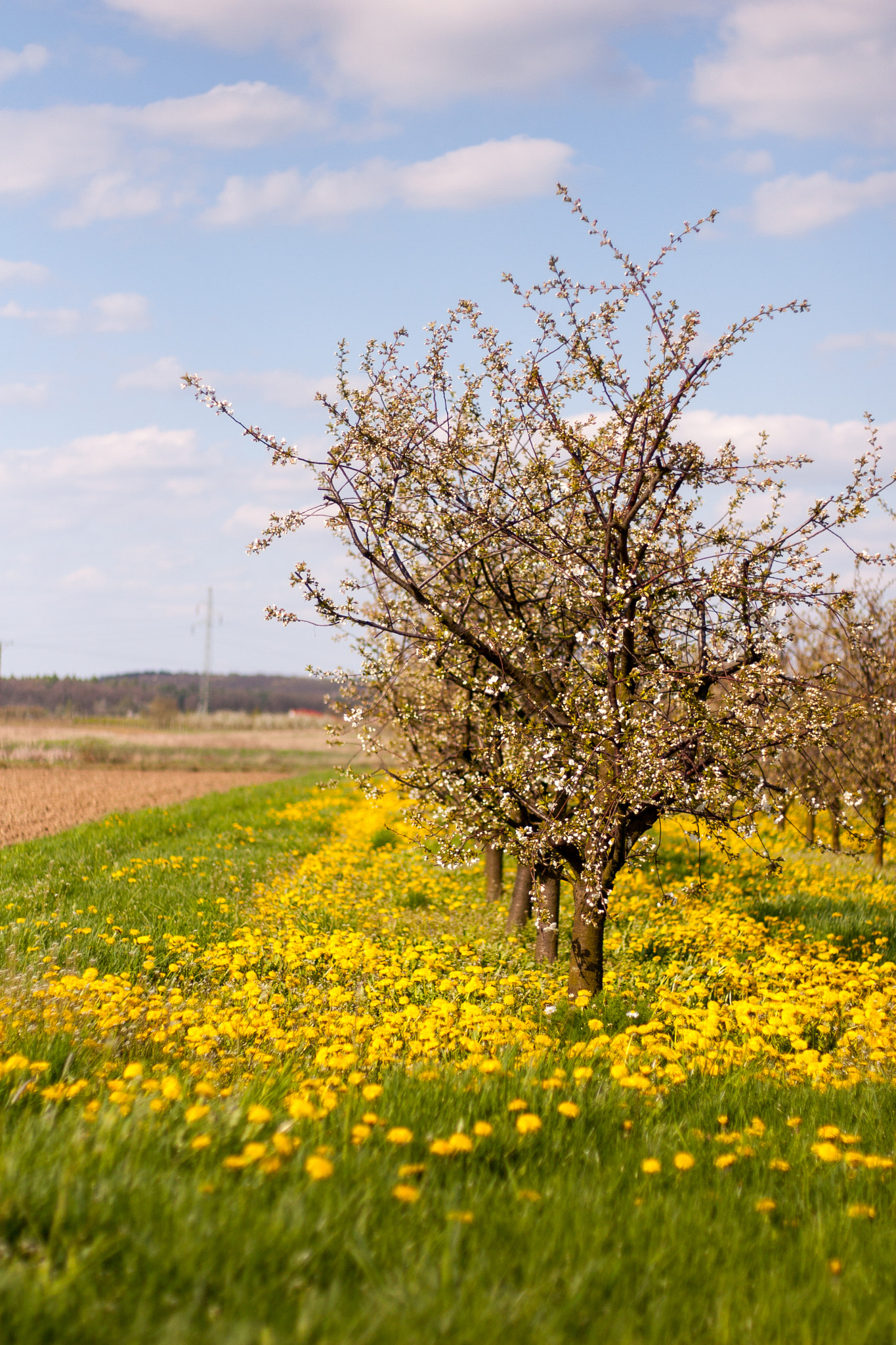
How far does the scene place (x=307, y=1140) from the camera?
3523mm

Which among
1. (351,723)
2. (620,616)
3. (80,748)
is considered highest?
(620,616)

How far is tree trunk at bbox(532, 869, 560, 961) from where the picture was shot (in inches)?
358

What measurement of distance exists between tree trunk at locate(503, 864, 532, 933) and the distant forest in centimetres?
6078

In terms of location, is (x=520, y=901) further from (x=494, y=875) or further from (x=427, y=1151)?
(x=427, y=1151)

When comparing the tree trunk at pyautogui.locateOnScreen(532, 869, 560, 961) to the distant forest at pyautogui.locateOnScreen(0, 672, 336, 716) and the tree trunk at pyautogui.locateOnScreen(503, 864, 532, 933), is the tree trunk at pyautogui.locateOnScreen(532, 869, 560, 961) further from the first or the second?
the distant forest at pyautogui.locateOnScreen(0, 672, 336, 716)

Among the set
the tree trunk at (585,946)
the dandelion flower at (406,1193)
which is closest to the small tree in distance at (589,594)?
the tree trunk at (585,946)

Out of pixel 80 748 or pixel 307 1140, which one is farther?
pixel 80 748

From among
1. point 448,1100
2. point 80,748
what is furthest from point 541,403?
point 80,748

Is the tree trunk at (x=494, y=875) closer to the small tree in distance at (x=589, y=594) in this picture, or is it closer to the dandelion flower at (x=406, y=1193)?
the small tree in distance at (x=589, y=594)

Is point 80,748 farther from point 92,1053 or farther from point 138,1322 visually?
point 138,1322

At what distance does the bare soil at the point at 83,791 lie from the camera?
19734mm

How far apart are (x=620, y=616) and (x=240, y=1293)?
19.1ft

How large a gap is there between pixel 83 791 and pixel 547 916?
2247cm

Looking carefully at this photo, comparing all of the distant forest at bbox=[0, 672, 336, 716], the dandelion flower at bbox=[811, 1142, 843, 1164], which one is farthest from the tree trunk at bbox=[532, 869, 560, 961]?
the distant forest at bbox=[0, 672, 336, 716]
